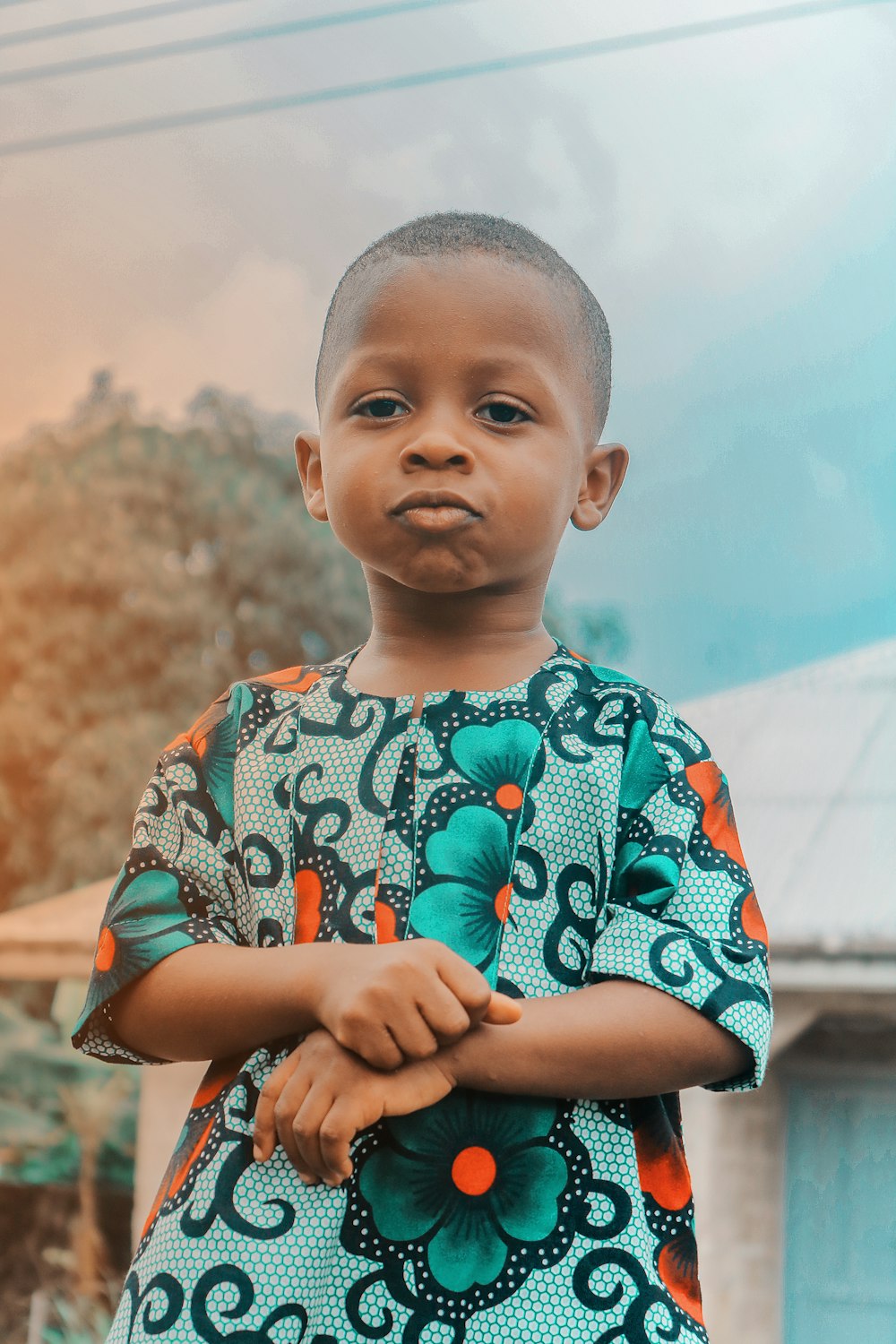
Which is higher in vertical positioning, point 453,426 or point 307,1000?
point 453,426

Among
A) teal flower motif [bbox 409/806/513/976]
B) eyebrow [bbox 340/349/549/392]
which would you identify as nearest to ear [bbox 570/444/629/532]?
eyebrow [bbox 340/349/549/392]

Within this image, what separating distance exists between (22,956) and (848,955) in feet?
6.31

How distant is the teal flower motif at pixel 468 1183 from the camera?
2.63 ft

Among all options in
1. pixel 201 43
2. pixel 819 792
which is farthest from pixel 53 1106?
pixel 201 43

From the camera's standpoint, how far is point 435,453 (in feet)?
2.91

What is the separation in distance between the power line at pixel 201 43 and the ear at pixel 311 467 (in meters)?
2.69

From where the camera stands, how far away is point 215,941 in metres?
0.89

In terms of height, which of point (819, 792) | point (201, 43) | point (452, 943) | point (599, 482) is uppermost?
point (201, 43)

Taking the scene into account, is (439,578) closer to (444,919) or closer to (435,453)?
(435,453)

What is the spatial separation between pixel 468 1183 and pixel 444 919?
144mm

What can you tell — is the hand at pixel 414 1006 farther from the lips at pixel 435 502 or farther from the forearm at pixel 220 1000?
the lips at pixel 435 502

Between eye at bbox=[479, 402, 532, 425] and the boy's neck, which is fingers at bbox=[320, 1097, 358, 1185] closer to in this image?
the boy's neck

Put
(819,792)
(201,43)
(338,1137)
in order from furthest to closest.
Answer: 1. (201,43)
2. (819,792)
3. (338,1137)

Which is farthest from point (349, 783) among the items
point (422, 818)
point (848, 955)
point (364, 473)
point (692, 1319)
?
point (848, 955)
